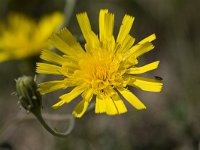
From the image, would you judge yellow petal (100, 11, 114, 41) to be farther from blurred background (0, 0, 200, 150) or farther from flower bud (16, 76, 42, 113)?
blurred background (0, 0, 200, 150)

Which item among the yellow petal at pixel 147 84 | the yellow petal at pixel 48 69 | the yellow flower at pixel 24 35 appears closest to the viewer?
the yellow petal at pixel 147 84

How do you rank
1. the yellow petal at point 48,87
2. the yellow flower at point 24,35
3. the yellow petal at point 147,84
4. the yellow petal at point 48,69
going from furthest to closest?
the yellow flower at point 24,35 < the yellow petal at point 48,69 < the yellow petal at point 48,87 < the yellow petal at point 147,84

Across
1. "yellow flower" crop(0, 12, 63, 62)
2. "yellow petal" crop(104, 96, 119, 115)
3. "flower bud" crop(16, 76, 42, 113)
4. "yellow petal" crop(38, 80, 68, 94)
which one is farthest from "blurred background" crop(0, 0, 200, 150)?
"yellow petal" crop(104, 96, 119, 115)

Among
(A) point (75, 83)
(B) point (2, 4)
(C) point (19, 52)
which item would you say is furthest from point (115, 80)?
(B) point (2, 4)

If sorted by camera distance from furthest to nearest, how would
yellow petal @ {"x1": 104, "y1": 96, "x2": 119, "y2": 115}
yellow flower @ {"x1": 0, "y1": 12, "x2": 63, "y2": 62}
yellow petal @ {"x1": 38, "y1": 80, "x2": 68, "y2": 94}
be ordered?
yellow flower @ {"x1": 0, "y1": 12, "x2": 63, "y2": 62}
yellow petal @ {"x1": 38, "y1": 80, "x2": 68, "y2": 94}
yellow petal @ {"x1": 104, "y1": 96, "x2": 119, "y2": 115}

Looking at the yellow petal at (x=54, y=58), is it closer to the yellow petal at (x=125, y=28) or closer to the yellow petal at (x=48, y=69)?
the yellow petal at (x=48, y=69)

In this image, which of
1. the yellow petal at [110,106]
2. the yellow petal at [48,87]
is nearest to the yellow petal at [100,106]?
the yellow petal at [110,106]
